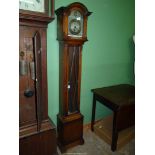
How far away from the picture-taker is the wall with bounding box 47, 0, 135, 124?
1848 millimetres

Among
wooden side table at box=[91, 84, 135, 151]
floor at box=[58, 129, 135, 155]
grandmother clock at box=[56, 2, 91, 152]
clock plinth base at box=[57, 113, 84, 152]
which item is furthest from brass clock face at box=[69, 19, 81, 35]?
floor at box=[58, 129, 135, 155]

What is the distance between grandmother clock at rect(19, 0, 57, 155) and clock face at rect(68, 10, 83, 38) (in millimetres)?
327

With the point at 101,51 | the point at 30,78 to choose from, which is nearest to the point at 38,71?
the point at 30,78

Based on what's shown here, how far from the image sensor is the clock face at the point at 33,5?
1.20m

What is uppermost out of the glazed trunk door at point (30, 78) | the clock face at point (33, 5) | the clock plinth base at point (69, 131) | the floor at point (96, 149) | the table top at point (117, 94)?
the clock face at point (33, 5)

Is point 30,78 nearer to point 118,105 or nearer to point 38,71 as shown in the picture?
point 38,71

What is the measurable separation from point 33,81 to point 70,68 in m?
0.55

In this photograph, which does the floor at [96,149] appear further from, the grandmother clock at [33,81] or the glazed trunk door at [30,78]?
the glazed trunk door at [30,78]

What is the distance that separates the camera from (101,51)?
86.4 inches

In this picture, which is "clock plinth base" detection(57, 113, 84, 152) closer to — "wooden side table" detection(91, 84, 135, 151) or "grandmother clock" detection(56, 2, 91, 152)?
"grandmother clock" detection(56, 2, 91, 152)

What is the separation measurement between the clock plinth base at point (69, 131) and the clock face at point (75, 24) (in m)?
0.98

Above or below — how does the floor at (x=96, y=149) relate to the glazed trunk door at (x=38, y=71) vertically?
below

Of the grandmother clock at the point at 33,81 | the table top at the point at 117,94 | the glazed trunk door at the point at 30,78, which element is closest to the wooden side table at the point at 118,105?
the table top at the point at 117,94

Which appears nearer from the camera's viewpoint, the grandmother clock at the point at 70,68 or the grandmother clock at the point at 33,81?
the grandmother clock at the point at 33,81
